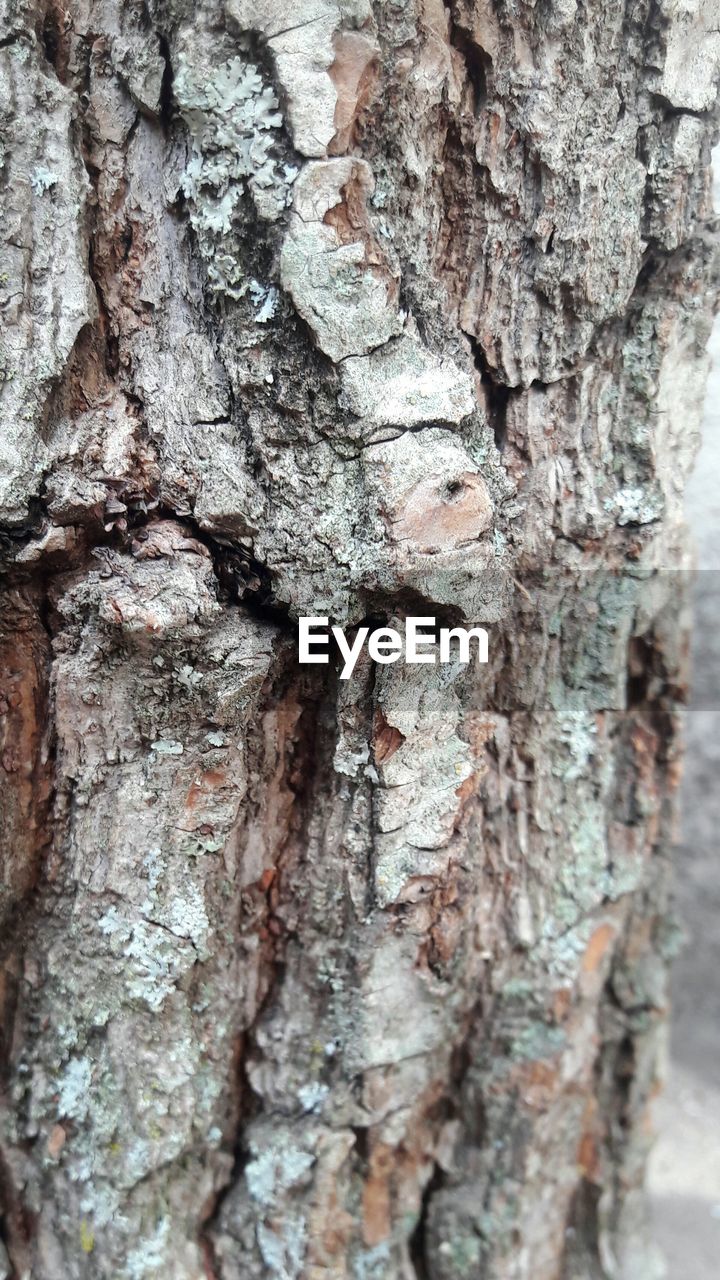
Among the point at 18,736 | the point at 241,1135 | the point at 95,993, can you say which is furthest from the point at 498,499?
the point at 241,1135

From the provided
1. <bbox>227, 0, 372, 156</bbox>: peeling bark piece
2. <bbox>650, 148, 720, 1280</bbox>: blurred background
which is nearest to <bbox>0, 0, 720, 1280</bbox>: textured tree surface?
<bbox>227, 0, 372, 156</bbox>: peeling bark piece

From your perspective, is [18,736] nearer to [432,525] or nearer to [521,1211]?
[432,525]

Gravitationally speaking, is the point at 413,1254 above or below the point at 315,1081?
below

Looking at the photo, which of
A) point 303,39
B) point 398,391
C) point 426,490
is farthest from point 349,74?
point 426,490

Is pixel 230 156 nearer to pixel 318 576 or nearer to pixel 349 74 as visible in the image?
pixel 349 74

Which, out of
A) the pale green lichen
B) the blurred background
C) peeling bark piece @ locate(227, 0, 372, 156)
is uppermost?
peeling bark piece @ locate(227, 0, 372, 156)

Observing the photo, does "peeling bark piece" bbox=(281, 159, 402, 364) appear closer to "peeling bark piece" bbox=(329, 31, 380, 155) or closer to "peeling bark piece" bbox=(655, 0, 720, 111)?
"peeling bark piece" bbox=(329, 31, 380, 155)
